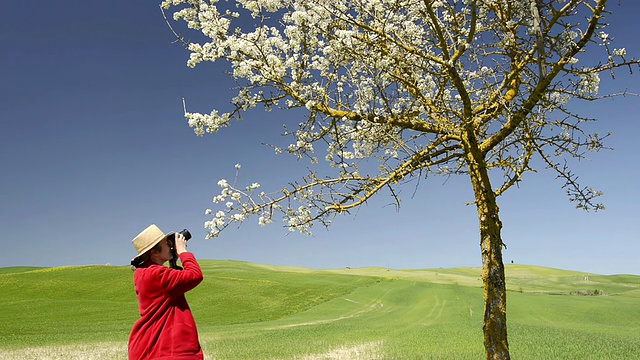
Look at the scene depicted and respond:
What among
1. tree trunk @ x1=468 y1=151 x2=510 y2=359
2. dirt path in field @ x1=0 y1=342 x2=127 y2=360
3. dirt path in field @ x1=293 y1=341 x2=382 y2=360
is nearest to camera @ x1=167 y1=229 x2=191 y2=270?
tree trunk @ x1=468 y1=151 x2=510 y2=359

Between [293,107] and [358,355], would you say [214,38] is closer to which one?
[293,107]

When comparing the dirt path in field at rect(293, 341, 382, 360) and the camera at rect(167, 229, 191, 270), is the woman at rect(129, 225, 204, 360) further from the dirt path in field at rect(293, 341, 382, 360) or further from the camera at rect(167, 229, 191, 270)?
the dirt path in field at rect(293, 341, 382, 360)

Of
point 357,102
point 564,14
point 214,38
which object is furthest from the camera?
point 357,102

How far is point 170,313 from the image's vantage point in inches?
224

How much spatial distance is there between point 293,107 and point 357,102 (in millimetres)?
1172

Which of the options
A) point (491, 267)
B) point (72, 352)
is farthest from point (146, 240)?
point (72, 352)

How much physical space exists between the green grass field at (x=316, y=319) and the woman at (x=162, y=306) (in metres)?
10.8

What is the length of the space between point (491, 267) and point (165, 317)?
217 inches

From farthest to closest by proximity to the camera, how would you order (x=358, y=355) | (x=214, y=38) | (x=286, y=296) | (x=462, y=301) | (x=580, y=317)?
(x=286, y=296), (x=462, y=301), (x=580, y=317), (x=358, y=355), (x=214, y=38)

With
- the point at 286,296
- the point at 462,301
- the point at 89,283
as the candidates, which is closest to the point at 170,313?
the point at 462,301

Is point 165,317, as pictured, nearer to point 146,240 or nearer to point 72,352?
point 146,240

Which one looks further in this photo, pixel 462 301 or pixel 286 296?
pixel 286 296

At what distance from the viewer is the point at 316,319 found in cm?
3609

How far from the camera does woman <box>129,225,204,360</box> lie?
5.58m
